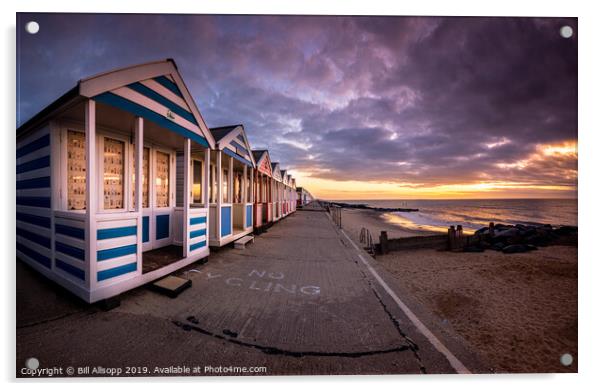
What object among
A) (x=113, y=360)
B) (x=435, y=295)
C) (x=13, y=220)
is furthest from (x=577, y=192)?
(x=13, y=220)

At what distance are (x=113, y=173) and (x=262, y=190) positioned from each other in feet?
28.0

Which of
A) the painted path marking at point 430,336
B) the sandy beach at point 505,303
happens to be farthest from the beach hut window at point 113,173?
the sandy beach at point 505,303

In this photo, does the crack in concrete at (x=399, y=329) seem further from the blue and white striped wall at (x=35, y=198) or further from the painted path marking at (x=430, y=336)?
the blue and white striped wall at (x=35, y=198)

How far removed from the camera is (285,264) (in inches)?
217

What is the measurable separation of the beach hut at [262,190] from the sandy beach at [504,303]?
240 inches

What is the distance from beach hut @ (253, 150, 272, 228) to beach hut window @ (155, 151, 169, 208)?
433cm

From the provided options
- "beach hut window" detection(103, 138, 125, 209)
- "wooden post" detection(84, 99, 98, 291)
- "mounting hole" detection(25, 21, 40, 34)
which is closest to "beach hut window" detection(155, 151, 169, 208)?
"beach hut window" detection(103, 138, 125, 209)

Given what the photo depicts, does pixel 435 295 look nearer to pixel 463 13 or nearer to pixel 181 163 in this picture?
pixel 463 13

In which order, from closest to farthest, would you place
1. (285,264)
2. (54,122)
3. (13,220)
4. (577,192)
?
(13,220), (577,192), (54,122), (285,264)

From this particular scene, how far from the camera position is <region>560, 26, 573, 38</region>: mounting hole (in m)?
3.04

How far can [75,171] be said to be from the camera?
4.03 m

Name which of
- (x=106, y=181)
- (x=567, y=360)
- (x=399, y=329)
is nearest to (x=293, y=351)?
(x=399, y=329)

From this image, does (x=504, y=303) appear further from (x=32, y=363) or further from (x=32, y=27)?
(x=32, y=27)

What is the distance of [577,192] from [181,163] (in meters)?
8.58
